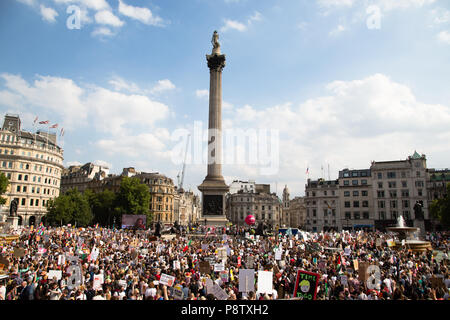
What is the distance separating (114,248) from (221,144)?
2898 centimetres

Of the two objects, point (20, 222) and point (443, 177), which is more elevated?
point (443, 177)

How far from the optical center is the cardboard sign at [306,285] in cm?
947

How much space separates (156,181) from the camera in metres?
101

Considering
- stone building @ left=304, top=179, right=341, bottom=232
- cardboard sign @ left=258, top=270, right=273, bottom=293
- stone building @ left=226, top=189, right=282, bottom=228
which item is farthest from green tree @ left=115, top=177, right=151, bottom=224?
cardboard sign @ left=258, top=270, right=273, bottom=293

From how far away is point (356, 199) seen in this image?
83562mm

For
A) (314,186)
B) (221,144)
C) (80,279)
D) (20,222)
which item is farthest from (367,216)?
(20,222)

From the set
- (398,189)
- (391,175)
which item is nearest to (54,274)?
(398,189)

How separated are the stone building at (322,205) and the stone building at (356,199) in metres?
1.74

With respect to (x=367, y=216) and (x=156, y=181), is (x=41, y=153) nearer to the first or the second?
(x=156, y=181)

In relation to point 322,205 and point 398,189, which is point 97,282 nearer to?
point 398,189

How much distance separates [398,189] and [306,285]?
262ft

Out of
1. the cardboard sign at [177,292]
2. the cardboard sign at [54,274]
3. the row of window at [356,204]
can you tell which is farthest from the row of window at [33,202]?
the row of window at [356,204]

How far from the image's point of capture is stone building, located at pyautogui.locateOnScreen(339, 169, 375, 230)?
81.4 metres

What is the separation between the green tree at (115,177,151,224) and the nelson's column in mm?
34075
